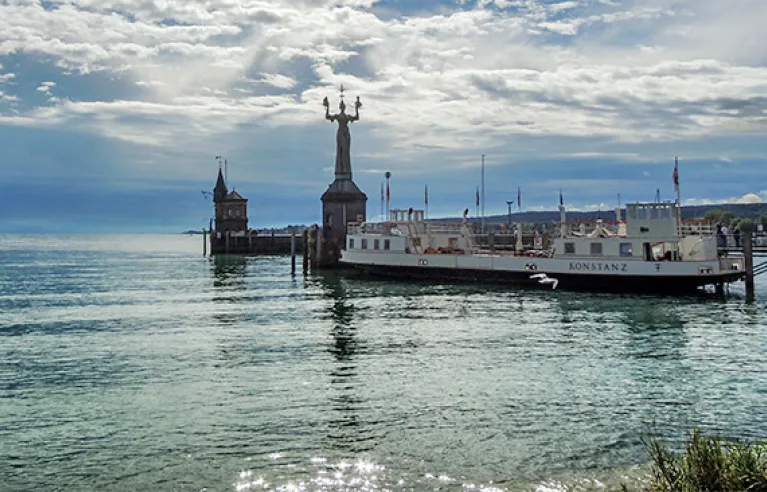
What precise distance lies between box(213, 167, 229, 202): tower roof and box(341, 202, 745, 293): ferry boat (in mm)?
57667

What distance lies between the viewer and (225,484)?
39.2ft

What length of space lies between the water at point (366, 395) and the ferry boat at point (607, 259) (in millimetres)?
7414

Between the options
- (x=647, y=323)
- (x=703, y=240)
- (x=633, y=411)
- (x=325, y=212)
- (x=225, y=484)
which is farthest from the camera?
(x=325, y=212)

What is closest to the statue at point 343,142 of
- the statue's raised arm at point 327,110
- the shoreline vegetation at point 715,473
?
the statue's raised arm at point 327,110

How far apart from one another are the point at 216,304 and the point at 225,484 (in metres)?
30.5

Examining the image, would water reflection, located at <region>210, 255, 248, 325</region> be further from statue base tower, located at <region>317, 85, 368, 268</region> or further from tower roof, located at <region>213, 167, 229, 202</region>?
tower roof, located at <region>213, 167, 229, 202</region>

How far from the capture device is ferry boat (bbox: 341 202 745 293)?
145ft

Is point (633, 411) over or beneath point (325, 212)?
beneath

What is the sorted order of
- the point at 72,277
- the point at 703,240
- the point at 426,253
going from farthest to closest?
the point at 72,277, the point at 426,253, the point at 703,240

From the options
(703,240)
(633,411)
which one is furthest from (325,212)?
(633,411)

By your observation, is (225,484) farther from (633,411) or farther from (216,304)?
(216,304)

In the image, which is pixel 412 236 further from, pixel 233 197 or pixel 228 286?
pixel 233 197

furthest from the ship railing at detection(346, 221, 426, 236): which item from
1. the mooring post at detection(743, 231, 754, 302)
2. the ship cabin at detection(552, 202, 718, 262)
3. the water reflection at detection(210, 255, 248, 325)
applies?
the mooring post at detection(743, 231, 754, 302)

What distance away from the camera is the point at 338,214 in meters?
70.4
